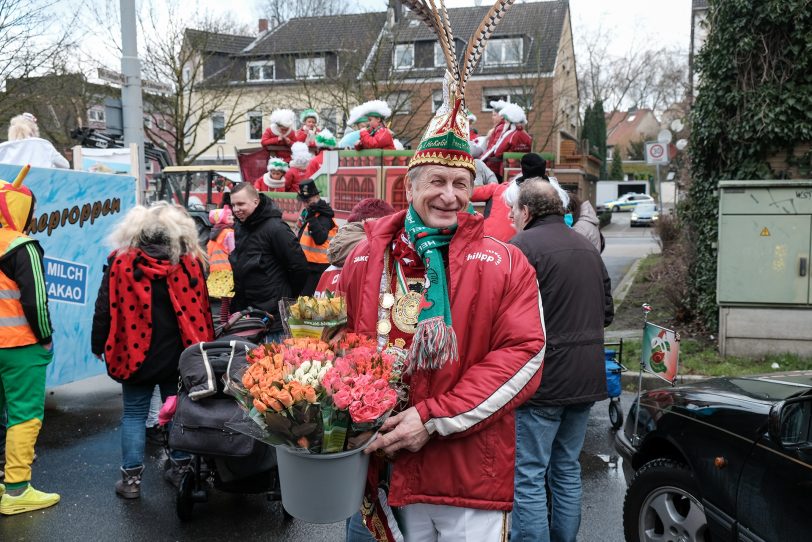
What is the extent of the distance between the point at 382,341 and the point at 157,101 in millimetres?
28908

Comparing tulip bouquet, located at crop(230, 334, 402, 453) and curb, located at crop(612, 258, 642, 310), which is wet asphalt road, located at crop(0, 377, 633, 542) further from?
curb, located at crop(612, 258, 642, 310)

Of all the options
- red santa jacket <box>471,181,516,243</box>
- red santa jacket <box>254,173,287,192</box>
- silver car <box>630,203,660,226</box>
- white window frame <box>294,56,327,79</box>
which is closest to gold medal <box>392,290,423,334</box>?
red santa jacket <box>471,181,516,243</box>

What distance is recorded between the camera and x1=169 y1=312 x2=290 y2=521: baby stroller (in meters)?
4.14

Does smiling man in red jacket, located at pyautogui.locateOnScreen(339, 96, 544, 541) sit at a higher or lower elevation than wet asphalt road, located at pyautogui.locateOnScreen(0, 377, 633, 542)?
higher

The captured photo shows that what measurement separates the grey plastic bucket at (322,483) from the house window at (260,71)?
38.4 m

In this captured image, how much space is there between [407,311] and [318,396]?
543 millimetres

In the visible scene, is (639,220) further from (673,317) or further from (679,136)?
(673,317)

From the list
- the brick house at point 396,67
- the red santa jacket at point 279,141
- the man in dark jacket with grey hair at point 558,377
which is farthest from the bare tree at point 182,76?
the man in dark jacket with grey hair at point 558,377

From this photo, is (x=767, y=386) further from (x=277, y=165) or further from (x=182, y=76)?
(x=182, y=76)

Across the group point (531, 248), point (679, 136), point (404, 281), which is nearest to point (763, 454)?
point (531, 248)

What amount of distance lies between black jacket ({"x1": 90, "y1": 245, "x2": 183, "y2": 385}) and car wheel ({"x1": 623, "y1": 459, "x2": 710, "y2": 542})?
3040 millimetres

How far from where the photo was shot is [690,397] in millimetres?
3838

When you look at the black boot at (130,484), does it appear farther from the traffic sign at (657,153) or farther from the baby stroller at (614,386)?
the traffic sign at (657,153)

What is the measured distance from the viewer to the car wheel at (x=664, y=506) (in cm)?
353
